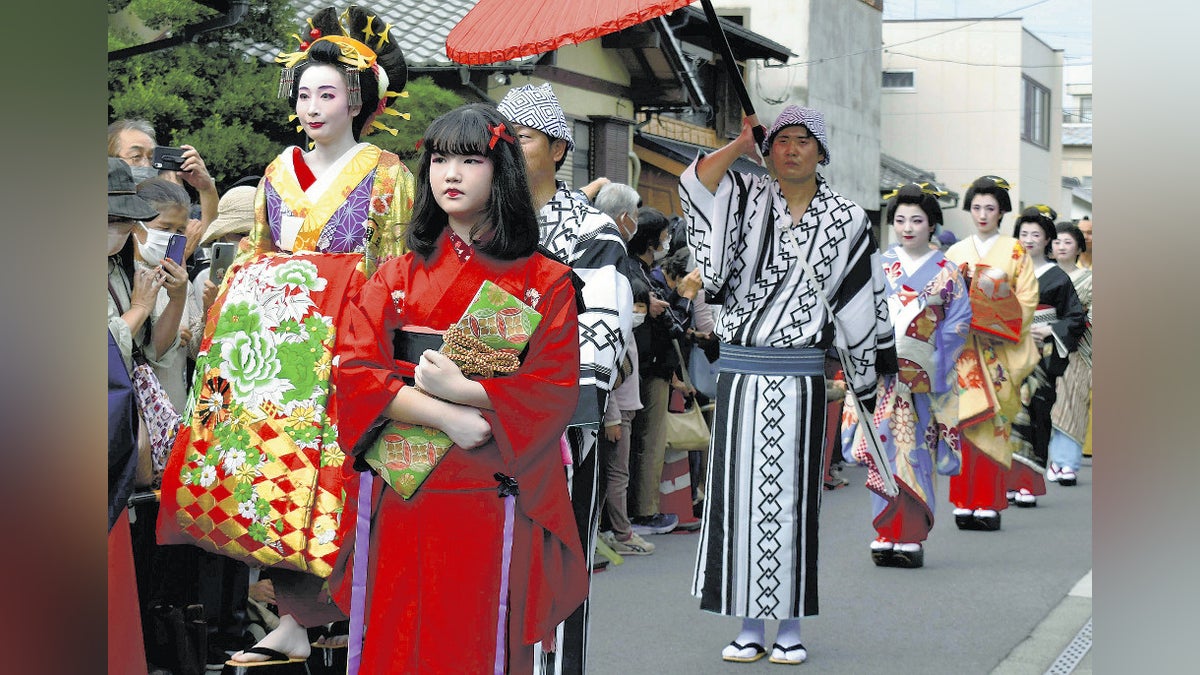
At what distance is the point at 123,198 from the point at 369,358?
1334mm

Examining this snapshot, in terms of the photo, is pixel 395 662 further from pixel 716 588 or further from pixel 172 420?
pixel 716 588

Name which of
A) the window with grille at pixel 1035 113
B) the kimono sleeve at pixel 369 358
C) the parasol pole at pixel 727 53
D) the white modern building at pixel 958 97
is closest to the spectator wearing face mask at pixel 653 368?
the parasol pole at pixel 727 53

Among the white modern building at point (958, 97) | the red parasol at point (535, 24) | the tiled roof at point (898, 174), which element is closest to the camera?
the red parasol at point (535, 24)

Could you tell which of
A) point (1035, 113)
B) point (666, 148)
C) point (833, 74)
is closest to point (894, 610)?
point (666, 148)

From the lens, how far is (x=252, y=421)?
4.34 meters

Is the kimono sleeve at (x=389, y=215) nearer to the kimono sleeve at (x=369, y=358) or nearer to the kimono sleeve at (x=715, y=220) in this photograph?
the kimono sleeve at (x=369, y=358)

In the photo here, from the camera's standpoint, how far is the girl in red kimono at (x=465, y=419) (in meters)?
3.39

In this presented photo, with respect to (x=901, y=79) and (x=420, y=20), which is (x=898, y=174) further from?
(x=420, y=20)

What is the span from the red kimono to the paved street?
2.17 metres

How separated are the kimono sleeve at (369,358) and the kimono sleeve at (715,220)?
7.48 feet

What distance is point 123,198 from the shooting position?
14.1 feet

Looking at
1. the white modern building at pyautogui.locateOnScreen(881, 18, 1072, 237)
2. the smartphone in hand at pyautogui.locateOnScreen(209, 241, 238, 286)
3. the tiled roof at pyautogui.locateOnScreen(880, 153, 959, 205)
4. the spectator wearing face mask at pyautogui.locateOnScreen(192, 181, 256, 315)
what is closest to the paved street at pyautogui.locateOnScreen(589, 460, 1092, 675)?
the smartphone in hand at pyautogui.locateOnScreen(209, 241, 238, 286)
